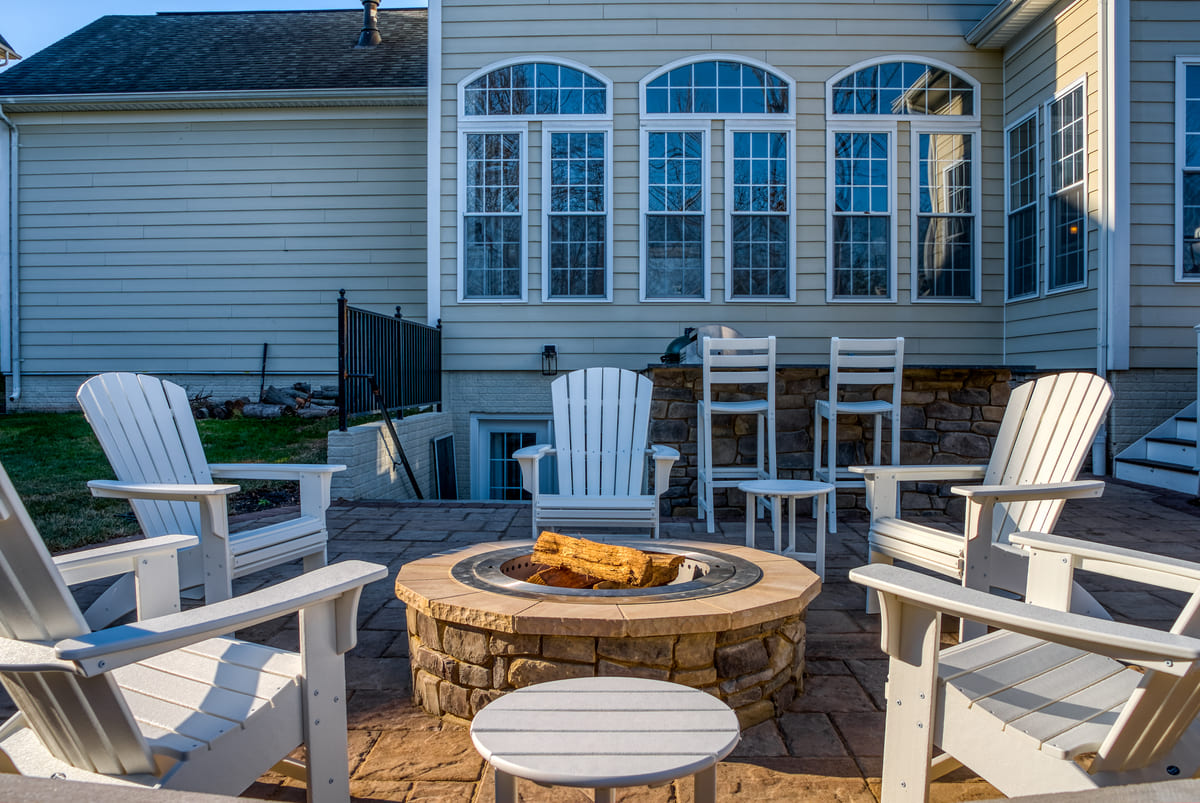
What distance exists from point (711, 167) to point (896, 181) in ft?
5.86

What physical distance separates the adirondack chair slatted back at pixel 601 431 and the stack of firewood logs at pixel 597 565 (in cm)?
164

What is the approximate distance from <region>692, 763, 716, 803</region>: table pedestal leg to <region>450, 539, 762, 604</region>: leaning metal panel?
0.81 metres

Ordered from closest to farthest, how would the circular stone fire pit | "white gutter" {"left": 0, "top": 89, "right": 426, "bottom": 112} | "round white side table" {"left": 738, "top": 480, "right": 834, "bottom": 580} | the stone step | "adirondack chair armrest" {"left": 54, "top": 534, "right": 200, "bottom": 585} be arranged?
"adirondack chair armrest" {"left": 54, "top": 534, "right": 200, "bottom": 585} < the circular stone fire pit < "round white side table" {"left": 738, "top": 480, "right": 834, "bottom": 580} < the stone step < "white gutter" {"left": 0, "top": 89, "right": 426, "bottom": 112}

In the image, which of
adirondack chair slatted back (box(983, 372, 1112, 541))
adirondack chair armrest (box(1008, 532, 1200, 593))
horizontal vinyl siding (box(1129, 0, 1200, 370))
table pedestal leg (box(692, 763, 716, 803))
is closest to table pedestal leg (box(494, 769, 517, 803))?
table pedestal leg (box(692, 763, 716, 803))

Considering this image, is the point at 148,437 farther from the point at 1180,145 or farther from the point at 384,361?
the point at 1180,145

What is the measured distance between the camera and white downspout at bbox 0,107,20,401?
8742 mm

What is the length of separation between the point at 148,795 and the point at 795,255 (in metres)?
7.21

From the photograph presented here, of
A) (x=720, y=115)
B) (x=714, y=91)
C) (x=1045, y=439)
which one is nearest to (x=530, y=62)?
(x=714, y=91)

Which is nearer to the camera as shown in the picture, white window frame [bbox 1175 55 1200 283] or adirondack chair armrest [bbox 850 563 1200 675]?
adirondack chair armrest [bbox 850 563 1200 675]

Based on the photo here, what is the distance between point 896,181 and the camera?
726cm

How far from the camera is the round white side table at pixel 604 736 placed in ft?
3.51

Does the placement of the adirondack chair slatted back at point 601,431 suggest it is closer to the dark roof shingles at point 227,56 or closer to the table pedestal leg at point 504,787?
the table pedestal leg at point 504,787

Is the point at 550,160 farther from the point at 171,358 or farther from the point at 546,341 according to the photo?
the point at 171,358

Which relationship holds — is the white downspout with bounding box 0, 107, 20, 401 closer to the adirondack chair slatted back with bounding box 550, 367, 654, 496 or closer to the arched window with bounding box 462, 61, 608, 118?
the arched window with bounding box 462, 61, 608, 118
